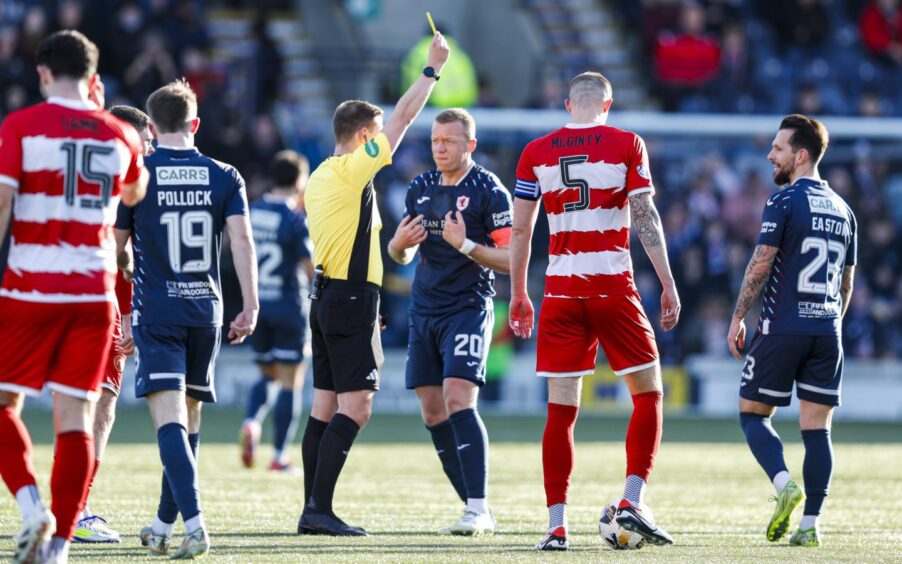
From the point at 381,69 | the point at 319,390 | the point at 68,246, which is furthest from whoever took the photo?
the point at 381,69

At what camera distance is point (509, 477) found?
11.7 m

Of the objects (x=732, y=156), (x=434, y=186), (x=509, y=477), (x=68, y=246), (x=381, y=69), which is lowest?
(x=509, y=477)

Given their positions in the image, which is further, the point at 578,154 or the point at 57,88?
the point at 578,154

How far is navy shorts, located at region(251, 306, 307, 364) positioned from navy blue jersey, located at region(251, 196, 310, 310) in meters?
0.08

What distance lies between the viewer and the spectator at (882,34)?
2383cm

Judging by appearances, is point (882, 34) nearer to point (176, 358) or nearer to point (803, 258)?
point (803, 258)

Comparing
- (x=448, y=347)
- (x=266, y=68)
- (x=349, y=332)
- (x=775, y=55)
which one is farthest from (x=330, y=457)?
(x=775, y=55)

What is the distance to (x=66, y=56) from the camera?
20.0 feet

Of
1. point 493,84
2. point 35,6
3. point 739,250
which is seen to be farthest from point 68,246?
point 493,84

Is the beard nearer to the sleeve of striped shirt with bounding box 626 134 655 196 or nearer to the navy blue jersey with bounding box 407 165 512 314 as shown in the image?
the sleeve of striped shirt with bounding box 626 134 655 196

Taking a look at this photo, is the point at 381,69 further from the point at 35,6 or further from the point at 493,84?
the point at 35,6

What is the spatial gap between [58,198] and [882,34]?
791 inches

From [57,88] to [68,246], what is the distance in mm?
654

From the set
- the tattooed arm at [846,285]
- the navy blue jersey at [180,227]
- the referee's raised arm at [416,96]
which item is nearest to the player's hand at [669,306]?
the tattooed arm at [846,285]
